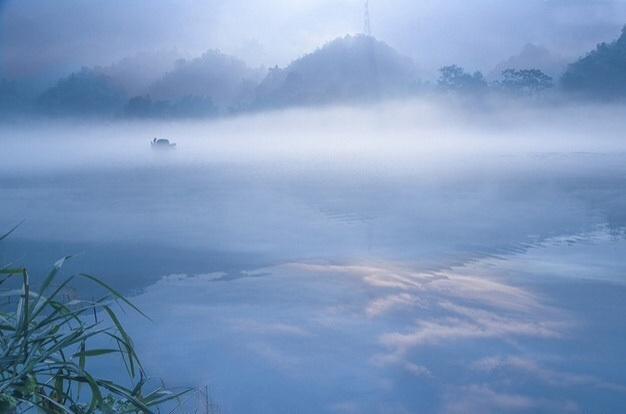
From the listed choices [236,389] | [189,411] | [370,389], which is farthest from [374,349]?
[189,411]

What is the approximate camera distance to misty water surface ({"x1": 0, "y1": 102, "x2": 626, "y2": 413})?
428cm

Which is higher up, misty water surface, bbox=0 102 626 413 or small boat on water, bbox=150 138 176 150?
small boat on water, bbox=150 138 176 150

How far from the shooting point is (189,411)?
12.2 feet

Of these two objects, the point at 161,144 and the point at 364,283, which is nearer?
the point at 364,283

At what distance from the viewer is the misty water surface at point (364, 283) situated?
4277 mm

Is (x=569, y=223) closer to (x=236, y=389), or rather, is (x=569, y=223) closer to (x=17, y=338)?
(x=236, y=389)

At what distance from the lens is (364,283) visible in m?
6.79

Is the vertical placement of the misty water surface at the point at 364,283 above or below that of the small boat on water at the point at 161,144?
below

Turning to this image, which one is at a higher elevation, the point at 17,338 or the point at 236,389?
the point at 17,338

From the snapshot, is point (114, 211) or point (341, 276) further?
point (114, 211)

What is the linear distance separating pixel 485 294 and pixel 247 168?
16.1 metres

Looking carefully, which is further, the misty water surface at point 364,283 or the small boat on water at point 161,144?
the small boat on water at point 161,144

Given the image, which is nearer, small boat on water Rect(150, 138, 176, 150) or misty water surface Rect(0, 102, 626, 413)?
misty water surface Rect(0, 102, 626, 413)

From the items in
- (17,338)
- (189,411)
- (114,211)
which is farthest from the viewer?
(114,211)
